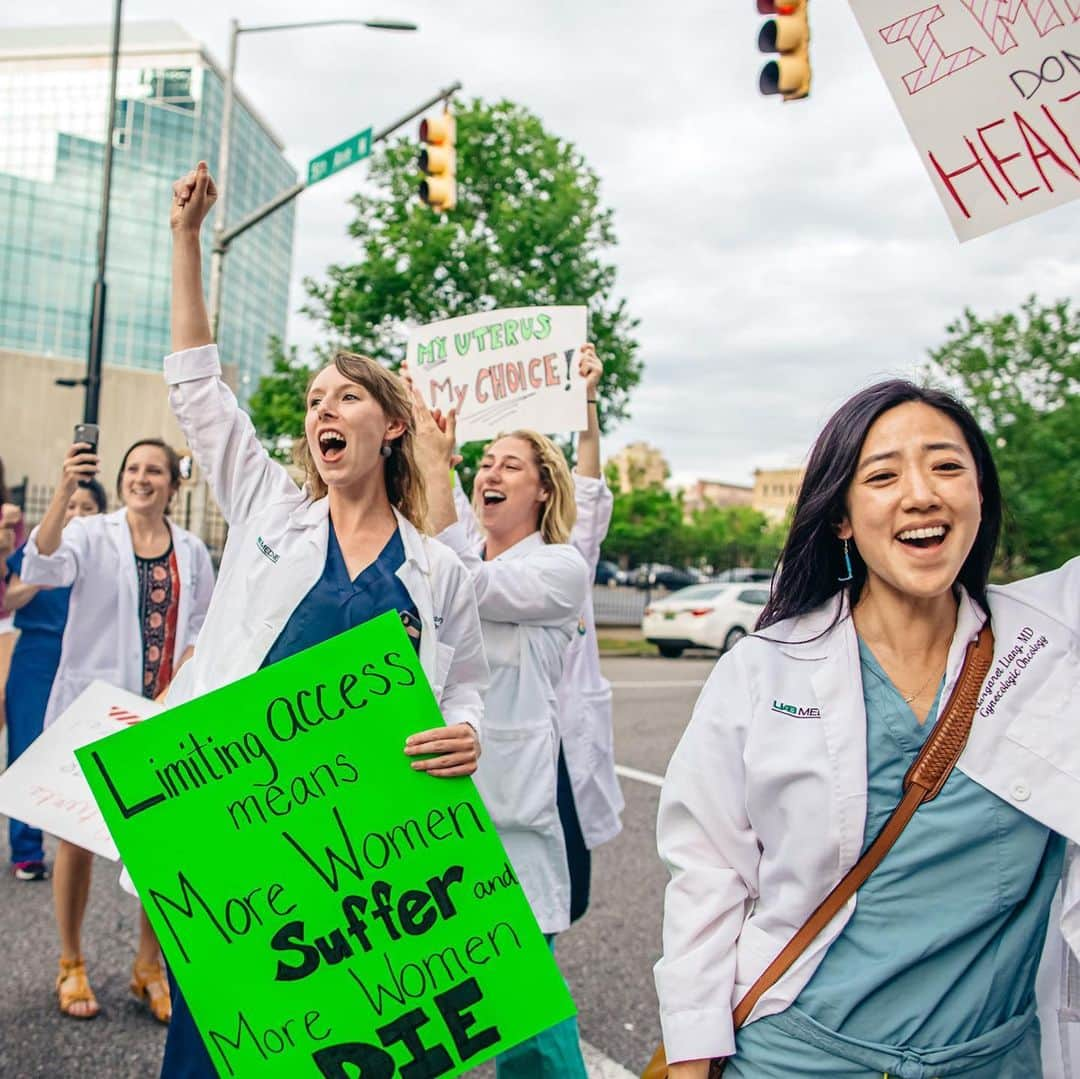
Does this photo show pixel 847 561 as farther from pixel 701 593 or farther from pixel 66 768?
pixel 701 593

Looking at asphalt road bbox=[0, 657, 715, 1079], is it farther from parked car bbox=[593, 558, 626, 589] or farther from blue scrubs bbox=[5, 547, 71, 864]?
parked car bbox=[593, 558, 626, 589]

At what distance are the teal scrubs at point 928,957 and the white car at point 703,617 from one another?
56.3ft

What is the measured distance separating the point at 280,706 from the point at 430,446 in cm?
96

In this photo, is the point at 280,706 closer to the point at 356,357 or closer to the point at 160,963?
the point at 356,357

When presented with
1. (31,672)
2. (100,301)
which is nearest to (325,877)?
(31,672)

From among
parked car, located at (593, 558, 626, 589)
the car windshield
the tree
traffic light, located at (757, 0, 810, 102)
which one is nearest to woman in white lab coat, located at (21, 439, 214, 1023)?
traffic light, located at (757, 0, 810, 102)

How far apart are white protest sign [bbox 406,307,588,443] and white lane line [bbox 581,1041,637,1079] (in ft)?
7.16

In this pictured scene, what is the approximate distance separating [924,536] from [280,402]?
20994mm

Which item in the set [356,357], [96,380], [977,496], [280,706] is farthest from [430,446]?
[96,380]

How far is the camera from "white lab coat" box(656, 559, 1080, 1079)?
162cm

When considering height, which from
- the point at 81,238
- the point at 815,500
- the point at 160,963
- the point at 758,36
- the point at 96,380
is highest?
the point at 81,238

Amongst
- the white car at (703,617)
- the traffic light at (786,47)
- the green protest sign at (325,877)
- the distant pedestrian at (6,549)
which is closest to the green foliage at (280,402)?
the white car at (703,617)

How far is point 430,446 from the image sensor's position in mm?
2834

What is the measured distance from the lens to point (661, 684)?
46.3 feet
